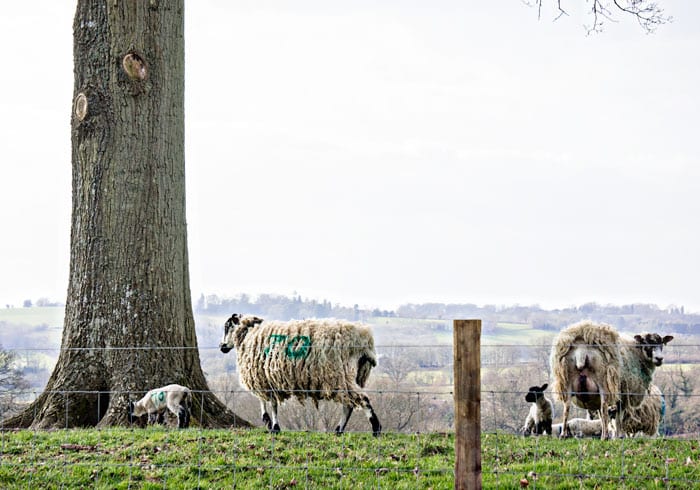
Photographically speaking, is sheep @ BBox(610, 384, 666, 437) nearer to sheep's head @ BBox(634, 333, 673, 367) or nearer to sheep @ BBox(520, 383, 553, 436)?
sheep's head @ BBox(634, 333, 673, 367)

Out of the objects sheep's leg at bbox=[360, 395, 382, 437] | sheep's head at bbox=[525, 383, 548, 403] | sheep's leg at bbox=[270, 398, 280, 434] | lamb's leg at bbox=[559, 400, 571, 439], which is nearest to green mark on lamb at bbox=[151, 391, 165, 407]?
sheep's leg at bbox=[270, 398, 280, 434]

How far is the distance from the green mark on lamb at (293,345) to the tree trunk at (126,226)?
134 cm

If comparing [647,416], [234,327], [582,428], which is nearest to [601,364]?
[582,428]

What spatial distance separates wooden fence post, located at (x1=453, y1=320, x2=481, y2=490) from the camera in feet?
21.0

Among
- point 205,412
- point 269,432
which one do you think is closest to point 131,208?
point 205,412

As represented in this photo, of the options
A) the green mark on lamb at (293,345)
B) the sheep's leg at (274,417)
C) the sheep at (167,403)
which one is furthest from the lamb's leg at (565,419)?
the sheep at (167,403)

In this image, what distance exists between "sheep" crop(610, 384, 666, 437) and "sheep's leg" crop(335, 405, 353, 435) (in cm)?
365

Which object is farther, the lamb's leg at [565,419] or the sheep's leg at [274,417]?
the sheep's leg at [274,417]

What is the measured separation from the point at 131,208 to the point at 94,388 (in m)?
2.45

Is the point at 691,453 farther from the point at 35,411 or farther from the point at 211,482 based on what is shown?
the point at 35,411

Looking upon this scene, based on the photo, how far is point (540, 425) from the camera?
10.5 meters

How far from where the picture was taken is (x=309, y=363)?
9906mm

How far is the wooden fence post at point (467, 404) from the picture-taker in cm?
639

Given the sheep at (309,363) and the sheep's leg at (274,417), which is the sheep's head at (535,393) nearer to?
the sheep at (309,363)
